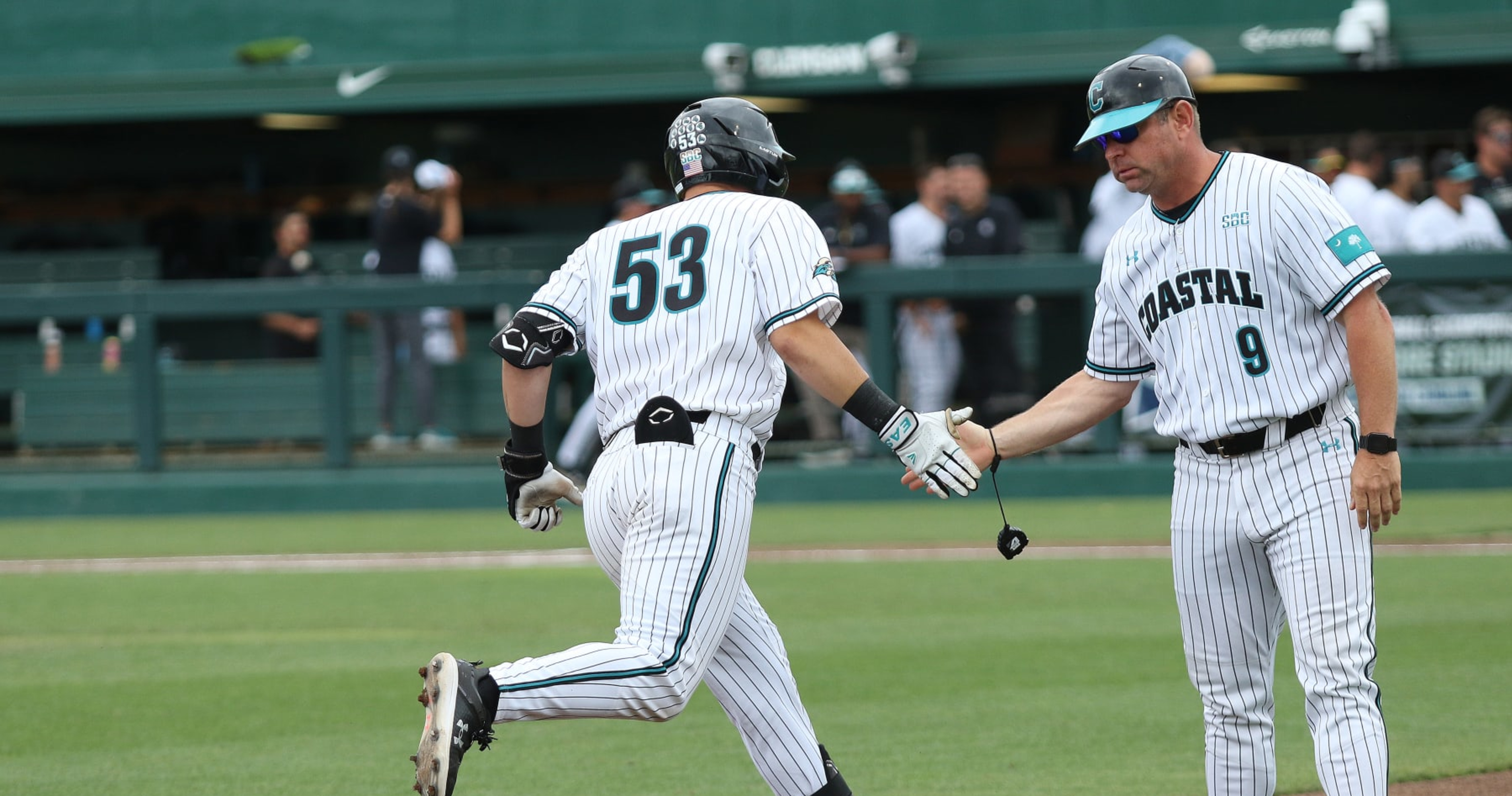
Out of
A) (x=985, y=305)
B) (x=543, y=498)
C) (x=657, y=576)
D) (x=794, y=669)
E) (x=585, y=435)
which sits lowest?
(x=794, y=669)

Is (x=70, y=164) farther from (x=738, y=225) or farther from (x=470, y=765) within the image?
(x=738, y=225)

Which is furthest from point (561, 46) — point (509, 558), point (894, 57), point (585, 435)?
point (509, 558)

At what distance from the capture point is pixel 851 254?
1340cm

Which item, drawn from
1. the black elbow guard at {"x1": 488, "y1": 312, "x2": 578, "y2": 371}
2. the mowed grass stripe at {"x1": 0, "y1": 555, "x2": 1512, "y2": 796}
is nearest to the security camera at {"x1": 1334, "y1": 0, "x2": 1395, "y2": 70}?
the mowed grass stripe at {"x1": 0, "y1": 555, "x2": 1512, "y2": 796}

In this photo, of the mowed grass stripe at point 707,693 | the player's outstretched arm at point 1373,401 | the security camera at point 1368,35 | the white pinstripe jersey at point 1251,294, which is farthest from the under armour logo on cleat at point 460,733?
the security camera at point 1368,35

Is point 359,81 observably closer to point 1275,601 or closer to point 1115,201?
point 1115,201

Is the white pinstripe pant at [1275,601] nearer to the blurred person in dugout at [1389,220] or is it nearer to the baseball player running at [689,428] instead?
the baseball player running at [689,428]

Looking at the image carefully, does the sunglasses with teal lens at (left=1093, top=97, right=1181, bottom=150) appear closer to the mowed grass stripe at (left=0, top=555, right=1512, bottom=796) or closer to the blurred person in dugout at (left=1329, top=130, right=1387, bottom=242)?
the mowed grass stripe at (left=0, top=555, right=1512, bottom=796)

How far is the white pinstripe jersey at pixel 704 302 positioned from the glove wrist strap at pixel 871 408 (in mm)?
178

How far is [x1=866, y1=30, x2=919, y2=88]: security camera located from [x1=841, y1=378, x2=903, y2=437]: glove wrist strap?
15.2m

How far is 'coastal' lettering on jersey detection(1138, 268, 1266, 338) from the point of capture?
415 centimetres

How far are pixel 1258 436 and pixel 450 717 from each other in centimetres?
184

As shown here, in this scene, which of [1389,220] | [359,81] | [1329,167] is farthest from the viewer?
[359,81]

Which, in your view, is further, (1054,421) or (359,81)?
(359,81)
